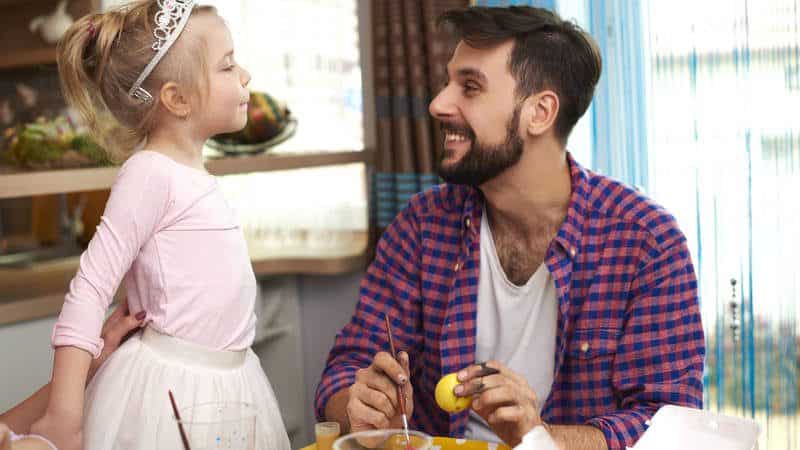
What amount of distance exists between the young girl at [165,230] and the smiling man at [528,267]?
1.01ft

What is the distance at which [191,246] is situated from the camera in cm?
133

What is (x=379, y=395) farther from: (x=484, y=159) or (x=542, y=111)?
(x=542, y=111)

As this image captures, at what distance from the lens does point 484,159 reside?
68.8 inches

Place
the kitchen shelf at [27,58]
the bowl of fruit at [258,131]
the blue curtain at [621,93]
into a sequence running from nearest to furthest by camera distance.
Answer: the blue curtain at [621,93] < the bowl of fruit at [258,131] < the kitchen shelf at [27,58]

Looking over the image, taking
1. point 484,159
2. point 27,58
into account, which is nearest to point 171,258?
point 484,159

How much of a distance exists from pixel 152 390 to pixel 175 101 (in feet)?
1.41

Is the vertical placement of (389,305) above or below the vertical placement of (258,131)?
below

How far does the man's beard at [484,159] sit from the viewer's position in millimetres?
1743

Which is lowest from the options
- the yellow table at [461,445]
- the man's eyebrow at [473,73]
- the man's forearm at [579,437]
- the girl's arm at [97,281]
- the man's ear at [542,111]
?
the man's forearm at [579,437]

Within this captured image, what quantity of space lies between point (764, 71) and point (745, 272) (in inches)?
18.9

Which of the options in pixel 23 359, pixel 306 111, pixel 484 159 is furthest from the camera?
pixel 306 111

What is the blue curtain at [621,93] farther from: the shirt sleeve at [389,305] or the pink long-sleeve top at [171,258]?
the pink long-sleeve top at [171,258]

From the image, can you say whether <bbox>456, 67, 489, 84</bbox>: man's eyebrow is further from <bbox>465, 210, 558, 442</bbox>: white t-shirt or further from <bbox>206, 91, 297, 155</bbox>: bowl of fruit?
<bbox>206, 91, 297, 155</bbox>: bowl of fruit

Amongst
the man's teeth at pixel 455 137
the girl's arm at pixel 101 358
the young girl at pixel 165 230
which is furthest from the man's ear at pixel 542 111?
the girl's arm at pixel 101 358
